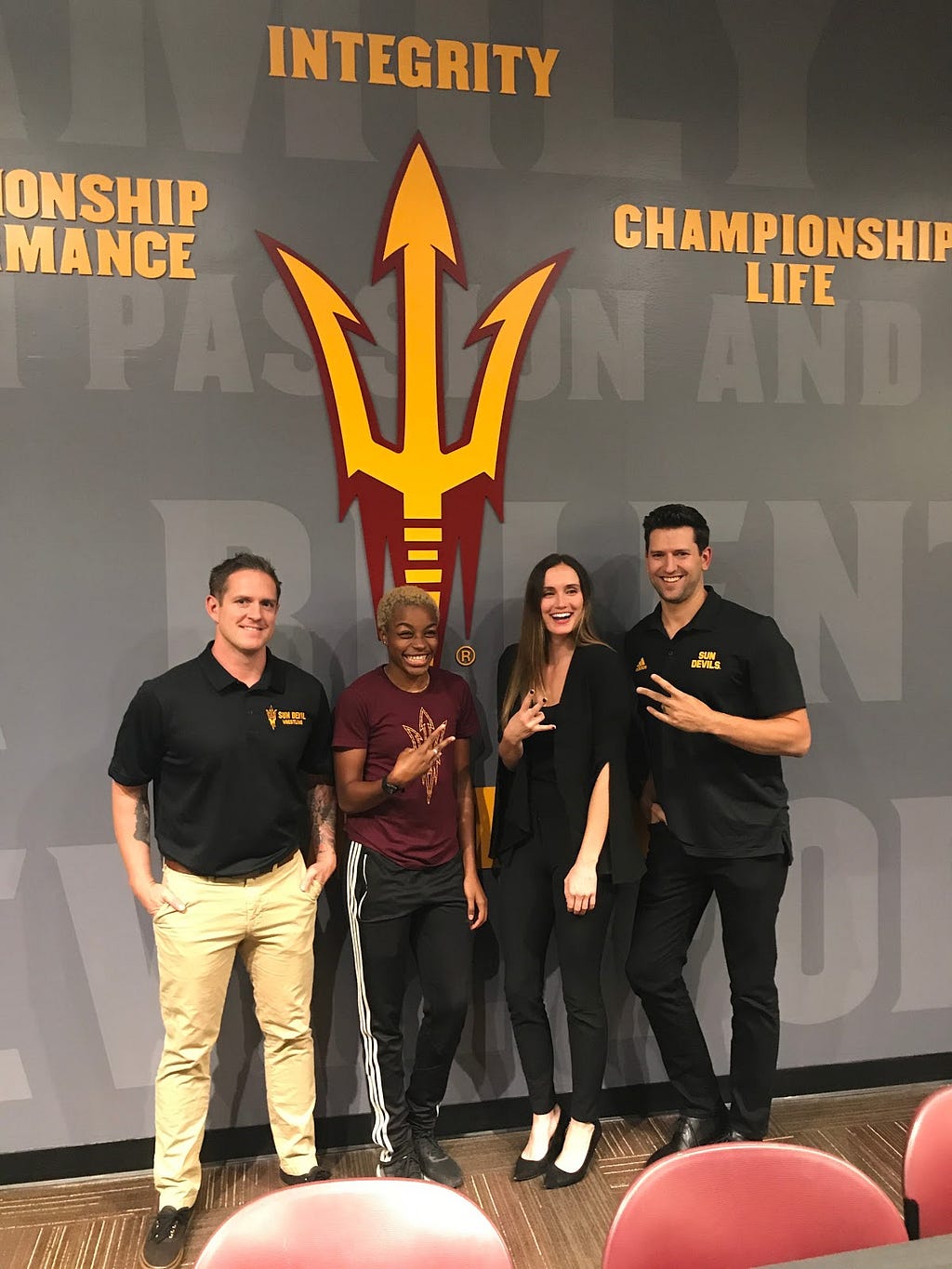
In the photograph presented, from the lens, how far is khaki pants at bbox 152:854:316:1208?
7.58ft

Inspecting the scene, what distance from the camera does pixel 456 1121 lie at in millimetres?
2848

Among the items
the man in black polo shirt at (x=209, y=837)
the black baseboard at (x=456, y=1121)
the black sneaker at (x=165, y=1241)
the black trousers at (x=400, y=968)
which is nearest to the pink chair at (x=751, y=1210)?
the black trousers at (x=400, y=968)

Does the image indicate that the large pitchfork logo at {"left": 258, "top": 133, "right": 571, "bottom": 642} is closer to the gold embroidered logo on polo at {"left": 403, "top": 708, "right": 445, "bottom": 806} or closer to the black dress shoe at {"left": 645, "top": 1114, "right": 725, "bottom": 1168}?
the gold embroidered logo on polo at {"left": 403, "top": 708, "right": 445, "bottom": 806}

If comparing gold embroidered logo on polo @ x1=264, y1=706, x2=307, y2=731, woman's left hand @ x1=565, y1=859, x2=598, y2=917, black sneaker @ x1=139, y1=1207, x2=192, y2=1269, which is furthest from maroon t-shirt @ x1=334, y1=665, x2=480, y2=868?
black sneaker @ x1=139, y1=1207, x2=192, y2=1269

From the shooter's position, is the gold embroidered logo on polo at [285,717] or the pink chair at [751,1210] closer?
the pink chair at [751,1210]

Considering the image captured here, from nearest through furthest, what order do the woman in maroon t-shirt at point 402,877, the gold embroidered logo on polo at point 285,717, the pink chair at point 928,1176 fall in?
1. the pink chair at point 928,1176
2. the gold embroidered logo on polo at point 285,717
3. the woman in maroon t-shirt at point 402,877

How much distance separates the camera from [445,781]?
2572 millimetres

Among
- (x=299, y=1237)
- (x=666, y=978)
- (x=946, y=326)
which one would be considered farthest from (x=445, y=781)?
(x=946, y=326)

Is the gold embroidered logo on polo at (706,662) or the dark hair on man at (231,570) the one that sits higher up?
the dark hair on man at (231,570)

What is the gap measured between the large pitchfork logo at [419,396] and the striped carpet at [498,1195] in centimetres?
161

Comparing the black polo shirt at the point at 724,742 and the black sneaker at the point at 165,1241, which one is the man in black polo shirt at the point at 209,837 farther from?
the black polo shirt at the point at 724,742

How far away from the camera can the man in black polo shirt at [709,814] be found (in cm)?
253

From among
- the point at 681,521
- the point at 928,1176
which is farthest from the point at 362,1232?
the point at 681,521

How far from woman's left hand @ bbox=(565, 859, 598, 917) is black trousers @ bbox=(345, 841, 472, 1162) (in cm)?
31
